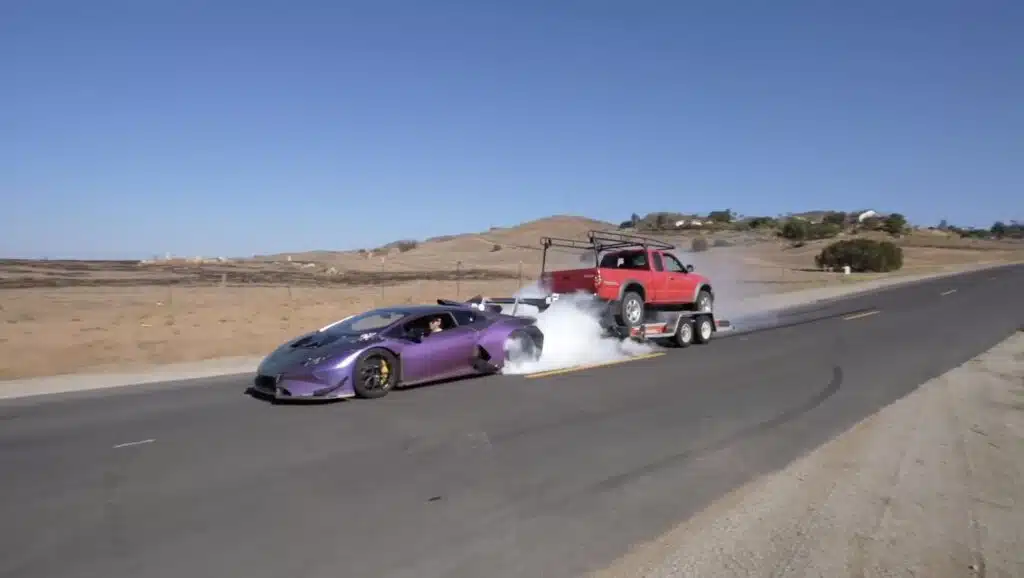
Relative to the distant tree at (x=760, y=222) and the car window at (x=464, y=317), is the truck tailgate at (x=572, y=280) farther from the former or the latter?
the distant tree at (x=760, y=222)

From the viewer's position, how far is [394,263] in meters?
72.9

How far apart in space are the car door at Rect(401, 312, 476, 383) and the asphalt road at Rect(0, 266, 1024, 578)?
0.28 metres

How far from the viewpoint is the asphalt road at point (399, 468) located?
5.23 m

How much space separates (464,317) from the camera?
12.9 metres

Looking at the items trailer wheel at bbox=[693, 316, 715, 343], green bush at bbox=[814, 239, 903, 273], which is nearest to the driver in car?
trailer wheel at bbox=[693, 316, 715, 343]

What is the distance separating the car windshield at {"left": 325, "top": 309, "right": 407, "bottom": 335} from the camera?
38.0ft

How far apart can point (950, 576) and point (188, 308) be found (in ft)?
84.1

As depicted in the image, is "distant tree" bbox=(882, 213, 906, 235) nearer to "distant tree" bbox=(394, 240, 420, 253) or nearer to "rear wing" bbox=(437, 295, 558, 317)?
"distant tree" bbox=(394, 240, 420, 253)

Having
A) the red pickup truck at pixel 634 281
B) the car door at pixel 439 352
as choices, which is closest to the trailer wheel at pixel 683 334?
the red pickup truck at pixel 634 281

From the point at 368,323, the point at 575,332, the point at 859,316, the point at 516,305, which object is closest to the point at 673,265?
the point at 575,332

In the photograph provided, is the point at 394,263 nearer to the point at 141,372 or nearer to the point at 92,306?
the point at 92,306

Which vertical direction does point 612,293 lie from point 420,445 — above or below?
above

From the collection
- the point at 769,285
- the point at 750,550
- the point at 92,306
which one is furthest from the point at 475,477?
the point at 769,285

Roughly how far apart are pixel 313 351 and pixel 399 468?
13.3ft
